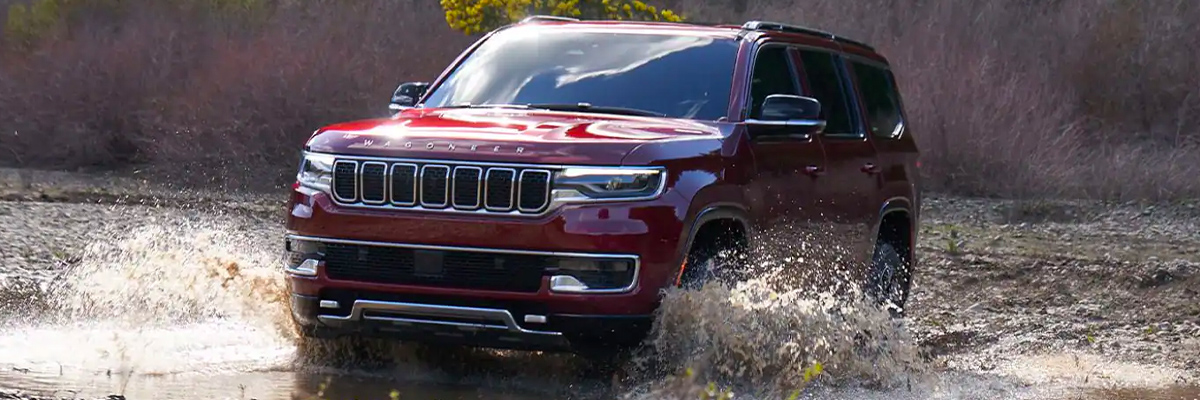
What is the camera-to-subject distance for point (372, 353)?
7766 mm

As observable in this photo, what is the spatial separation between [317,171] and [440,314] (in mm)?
804

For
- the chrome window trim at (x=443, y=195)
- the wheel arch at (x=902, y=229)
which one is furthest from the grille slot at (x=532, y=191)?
the wheel arch at (x=902, y=229)

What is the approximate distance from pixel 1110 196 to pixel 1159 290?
909 cm

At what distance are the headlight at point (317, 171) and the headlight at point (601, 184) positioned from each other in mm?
944

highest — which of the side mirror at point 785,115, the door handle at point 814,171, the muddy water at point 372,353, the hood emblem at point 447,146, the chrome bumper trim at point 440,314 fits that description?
the hood emblem at point 447,146

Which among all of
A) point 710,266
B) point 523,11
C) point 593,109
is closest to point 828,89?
point 593,109

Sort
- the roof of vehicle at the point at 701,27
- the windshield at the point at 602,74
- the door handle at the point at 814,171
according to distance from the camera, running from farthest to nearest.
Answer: the roof of vehicle at the point at 701,27
the door handle at the point at 814,171
the windshield at the point at 602,74

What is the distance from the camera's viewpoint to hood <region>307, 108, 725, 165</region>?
271 inches

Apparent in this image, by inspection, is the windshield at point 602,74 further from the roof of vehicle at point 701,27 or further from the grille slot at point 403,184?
the grille slot at point 403,184

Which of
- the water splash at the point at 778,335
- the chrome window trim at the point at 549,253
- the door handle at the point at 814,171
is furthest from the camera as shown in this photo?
the door handle at the point at 814,171

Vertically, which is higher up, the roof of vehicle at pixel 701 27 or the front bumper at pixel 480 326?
the roof of vehicle at pixel 701 27

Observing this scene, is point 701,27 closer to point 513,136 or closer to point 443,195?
point 513,136

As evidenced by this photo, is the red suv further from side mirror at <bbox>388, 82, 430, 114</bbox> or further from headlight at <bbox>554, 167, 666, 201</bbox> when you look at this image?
side mirror at <bbox>388, 82, 430, 114</bbox>

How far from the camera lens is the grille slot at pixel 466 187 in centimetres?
688
